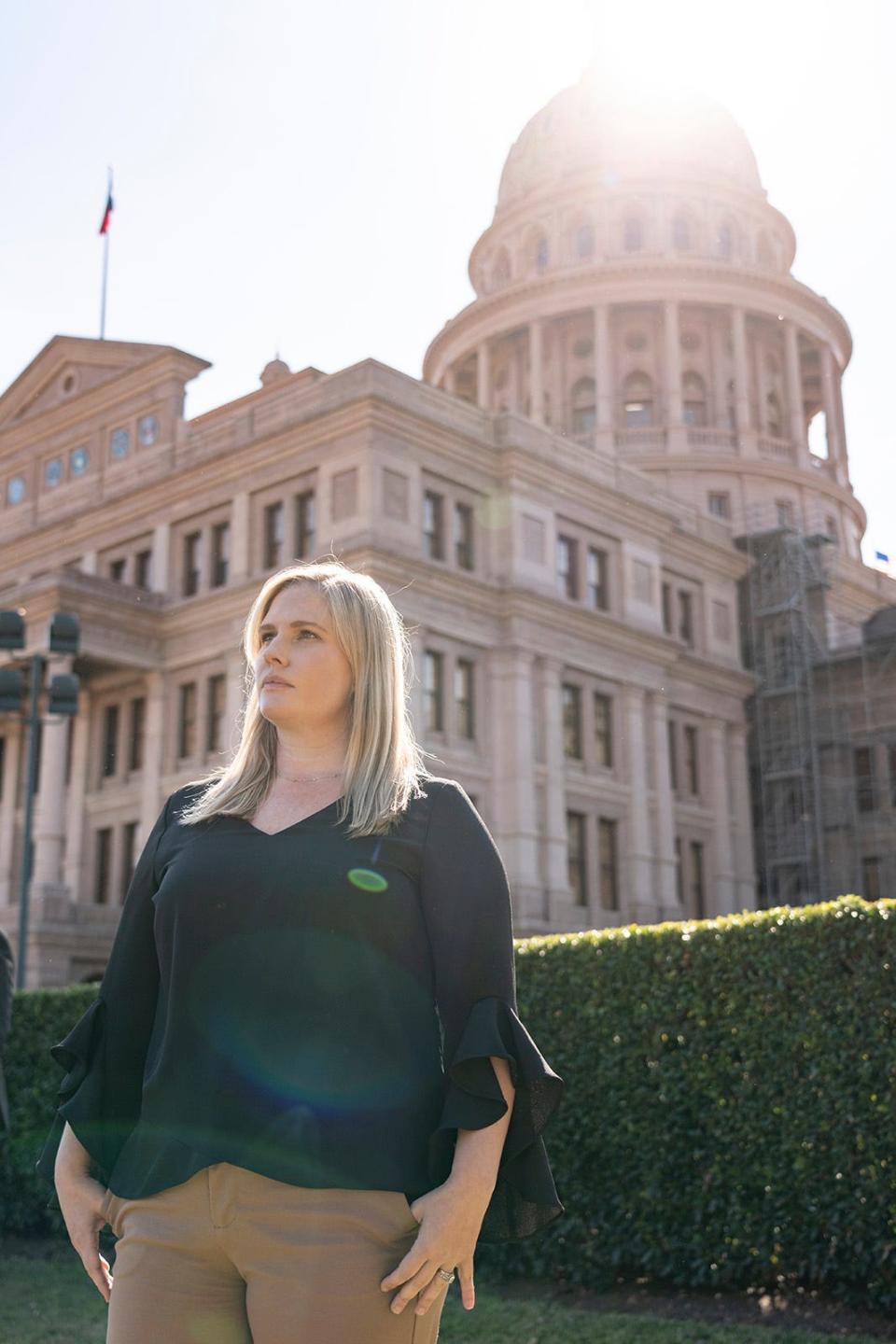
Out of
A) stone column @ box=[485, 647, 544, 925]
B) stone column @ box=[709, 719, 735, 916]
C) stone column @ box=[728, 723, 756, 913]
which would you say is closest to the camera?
stone column @ box=[485, 647, 544, 925]

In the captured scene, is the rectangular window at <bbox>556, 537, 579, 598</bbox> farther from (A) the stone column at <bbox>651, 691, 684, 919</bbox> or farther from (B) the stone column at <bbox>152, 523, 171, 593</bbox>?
(B) the stone column at <bbox>152, 523, 171, 593</bbox>

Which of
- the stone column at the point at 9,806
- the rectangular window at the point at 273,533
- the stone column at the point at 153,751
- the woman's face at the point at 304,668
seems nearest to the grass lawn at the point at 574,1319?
the woman's face at the point at 304,668

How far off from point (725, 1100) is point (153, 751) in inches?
1209

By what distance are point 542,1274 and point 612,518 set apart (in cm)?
3322

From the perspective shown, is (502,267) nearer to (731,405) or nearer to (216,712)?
(731,405)

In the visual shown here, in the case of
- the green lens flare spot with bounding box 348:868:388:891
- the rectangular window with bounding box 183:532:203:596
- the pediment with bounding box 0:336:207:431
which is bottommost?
the green lens flare spot with bounding box 348:868:388:891

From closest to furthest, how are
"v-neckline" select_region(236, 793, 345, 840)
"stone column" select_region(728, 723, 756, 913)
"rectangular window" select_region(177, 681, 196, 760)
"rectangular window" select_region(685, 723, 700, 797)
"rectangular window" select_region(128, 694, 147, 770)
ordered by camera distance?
"v-neckline" select_region(236, 793, 345, 840) → "rectangular window" select_region(177, 681, 196, 760) → "rectangular window" select_region(128, 694, 147, 770) → "rectangular window" select_region(685, 723, 700, 797) → "stone column" select_region(728, 723, 756, 913)

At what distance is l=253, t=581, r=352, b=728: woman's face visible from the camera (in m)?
3.08

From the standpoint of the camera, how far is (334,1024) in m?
2.70

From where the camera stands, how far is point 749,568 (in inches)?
1895

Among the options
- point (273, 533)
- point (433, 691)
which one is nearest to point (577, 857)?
point (433, 691)

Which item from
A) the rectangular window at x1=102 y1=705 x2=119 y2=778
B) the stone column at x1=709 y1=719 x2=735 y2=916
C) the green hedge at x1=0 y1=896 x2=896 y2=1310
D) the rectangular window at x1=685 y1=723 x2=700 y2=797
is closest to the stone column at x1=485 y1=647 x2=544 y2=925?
the rectangular window at x1=685 y1=723 x2=700 y2=797

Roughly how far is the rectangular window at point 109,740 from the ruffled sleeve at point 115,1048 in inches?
1462

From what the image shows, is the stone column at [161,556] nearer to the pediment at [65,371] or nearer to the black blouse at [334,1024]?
the pediment at [65,371]
